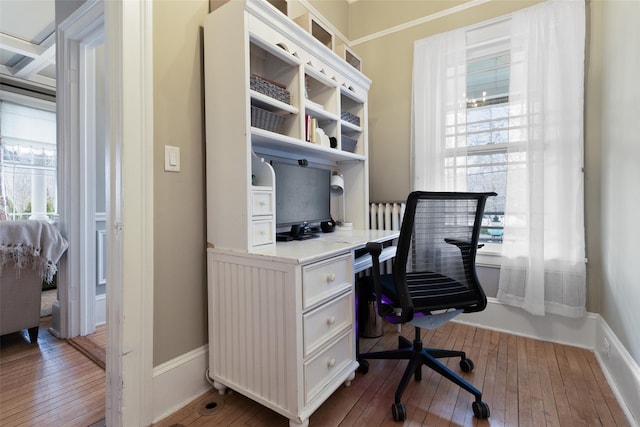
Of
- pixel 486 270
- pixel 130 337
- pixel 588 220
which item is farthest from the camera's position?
pixel 486 270

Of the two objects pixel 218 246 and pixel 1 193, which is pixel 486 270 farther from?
pixel 1 193

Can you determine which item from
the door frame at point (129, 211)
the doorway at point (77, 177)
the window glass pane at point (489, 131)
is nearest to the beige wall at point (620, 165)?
the window glass pane at point (489, 131)

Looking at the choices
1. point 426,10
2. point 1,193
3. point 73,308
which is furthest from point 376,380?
point 1,193

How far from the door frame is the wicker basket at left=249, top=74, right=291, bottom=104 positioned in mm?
455

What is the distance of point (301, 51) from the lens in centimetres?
173

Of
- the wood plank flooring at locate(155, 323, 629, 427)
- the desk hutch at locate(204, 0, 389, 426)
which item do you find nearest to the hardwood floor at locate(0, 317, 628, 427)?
the wood plank flooring at locate(155, 323, 629, 427)

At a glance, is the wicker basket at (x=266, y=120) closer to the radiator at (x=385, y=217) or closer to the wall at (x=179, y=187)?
the wall at (x=179, y=187)

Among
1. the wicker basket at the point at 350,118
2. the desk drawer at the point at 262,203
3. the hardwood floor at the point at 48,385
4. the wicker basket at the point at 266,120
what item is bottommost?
the hardwood floor at the point at 48,385

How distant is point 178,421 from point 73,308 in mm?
1440

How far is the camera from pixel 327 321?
1.40m

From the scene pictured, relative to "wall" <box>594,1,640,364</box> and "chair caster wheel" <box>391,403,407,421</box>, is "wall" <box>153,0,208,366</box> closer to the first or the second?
"chair caster wheel" <box>391,403,407,421</box>

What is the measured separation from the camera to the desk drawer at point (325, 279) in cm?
127

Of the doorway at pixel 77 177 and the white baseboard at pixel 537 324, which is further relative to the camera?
the doorway at pixel 77 177

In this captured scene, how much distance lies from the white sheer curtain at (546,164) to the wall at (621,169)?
0.13 metres
